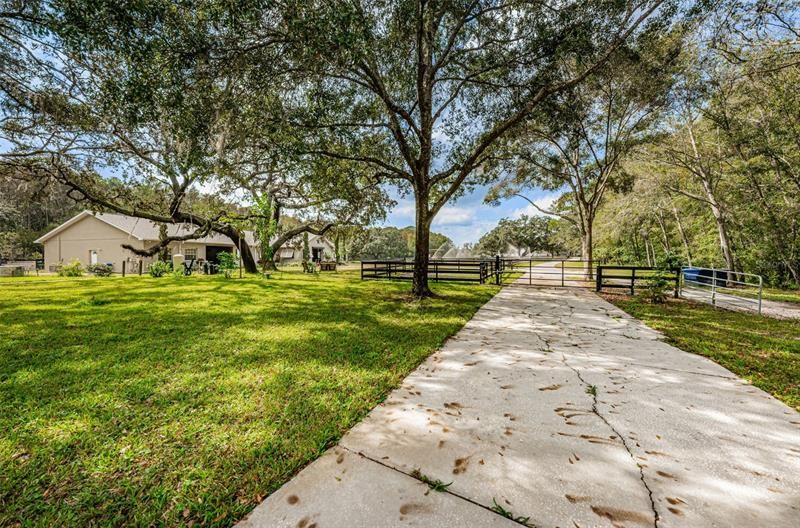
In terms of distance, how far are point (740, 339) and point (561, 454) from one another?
5182 millimetres

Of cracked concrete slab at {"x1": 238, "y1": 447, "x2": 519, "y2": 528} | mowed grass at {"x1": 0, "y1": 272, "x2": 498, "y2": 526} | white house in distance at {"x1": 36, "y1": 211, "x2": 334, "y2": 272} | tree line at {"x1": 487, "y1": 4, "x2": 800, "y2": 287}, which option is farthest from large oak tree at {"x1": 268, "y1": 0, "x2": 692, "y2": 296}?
white house in distance at {"x1": 36, "y1": 211, "x2": 334, "y2": 272}

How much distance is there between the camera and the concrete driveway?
5.39ft

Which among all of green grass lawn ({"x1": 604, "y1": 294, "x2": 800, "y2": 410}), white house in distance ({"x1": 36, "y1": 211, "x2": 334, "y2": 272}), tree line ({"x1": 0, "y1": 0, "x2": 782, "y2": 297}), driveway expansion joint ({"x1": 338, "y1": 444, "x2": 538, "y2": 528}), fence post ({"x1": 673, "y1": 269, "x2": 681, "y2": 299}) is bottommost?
driveway expansion joint ({"x1": 338, "y1": 444, "x2": 538, "y2": 528})

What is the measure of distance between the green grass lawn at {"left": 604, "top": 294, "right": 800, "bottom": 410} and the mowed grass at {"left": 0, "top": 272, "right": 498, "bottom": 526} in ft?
A: 11.8

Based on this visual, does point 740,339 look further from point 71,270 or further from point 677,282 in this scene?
point 71,270

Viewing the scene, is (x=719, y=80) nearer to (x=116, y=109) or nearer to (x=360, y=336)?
(x=360, y=336)

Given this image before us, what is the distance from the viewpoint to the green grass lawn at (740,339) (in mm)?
→ 3443

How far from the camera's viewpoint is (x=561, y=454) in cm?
213

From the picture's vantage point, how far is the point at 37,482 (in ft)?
5.90

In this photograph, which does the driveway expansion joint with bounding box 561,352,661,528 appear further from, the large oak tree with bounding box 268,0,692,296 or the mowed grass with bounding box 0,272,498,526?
the large oak tree with bounding box 268,0,692,296

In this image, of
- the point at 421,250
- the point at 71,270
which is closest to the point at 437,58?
the point at 421,250

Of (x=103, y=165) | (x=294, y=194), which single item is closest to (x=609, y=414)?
(x=103, y=165)

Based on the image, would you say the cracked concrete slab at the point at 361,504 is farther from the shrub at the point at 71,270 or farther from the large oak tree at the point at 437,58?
the shrub at the point at 71,270

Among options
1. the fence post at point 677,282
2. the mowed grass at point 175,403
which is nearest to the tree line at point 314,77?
the mowed grass at point 175,403
